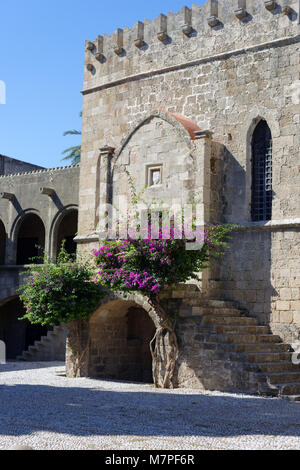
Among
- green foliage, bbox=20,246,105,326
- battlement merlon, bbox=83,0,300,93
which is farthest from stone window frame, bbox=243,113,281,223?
green foliage, bbox=20,246,105,326

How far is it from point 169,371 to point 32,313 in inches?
141

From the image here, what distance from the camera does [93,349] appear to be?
14117 millimetres

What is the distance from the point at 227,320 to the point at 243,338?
1.94 ft

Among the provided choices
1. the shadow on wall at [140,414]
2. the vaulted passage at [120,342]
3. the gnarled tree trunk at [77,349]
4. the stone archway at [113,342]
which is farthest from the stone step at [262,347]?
the gnarled tree trunk at [77,349]

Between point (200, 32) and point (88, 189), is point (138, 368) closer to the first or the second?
point (88, 189)

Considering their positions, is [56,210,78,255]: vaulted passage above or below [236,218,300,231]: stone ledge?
above

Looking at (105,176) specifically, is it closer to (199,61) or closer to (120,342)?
(199,61)

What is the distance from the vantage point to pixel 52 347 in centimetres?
1800

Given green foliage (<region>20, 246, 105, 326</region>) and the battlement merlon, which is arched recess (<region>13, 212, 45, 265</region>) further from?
green foliage (<region>20, 246, 105, 326</region>)

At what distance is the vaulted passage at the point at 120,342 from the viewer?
1419 centimetres

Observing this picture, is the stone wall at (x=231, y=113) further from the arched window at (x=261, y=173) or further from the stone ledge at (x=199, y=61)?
the arched window at (x=261, y=173)

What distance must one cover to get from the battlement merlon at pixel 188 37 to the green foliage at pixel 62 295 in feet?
17.8

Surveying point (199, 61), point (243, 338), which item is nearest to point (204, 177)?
point (199, 61)

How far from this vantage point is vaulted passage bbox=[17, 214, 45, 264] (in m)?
22.5
